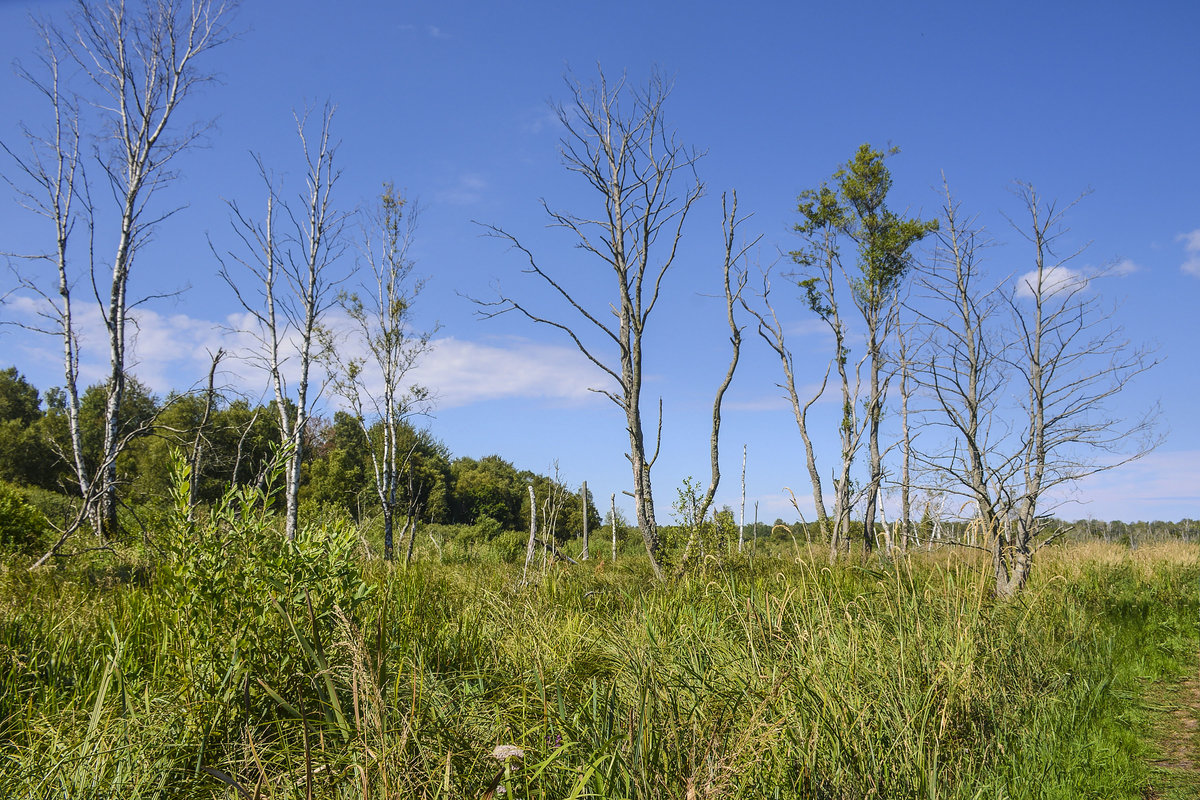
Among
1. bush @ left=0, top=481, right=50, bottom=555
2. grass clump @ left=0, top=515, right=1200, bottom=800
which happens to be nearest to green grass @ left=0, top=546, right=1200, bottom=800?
grass clump @ left=0, top=515, right=1200, bottom=800

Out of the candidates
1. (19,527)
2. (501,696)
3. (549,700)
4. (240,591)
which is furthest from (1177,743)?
(19,527)

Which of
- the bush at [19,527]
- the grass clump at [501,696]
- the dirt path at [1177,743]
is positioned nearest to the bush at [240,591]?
the grass clump at [501,696]

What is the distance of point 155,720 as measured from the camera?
241cm

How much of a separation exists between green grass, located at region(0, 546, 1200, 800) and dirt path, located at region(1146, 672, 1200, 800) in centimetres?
8

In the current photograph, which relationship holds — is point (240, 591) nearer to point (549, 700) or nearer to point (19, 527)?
point (549, 700)

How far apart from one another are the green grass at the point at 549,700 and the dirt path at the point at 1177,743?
83 millimetres

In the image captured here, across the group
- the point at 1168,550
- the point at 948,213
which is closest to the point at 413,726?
the point at 948,213

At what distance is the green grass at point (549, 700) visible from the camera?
1971 mm

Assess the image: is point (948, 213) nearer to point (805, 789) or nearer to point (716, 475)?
point (716, 475)

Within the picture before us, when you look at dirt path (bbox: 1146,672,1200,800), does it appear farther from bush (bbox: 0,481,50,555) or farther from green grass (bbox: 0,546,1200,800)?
bush (bbox: 0,481,50,555)

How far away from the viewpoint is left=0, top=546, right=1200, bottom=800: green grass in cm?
197

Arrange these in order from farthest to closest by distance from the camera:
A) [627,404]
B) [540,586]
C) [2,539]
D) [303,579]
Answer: [627,404]
[2,539]
[540,586]
[303,579]

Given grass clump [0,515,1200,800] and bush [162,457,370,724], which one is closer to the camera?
grass clump [0,515,1200,800]

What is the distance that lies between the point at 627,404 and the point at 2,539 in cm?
764
